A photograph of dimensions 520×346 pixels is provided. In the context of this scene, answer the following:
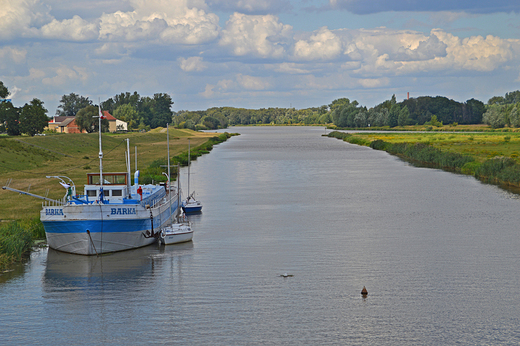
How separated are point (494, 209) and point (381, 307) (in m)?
30.3

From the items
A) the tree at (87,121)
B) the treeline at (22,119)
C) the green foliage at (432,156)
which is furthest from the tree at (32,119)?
the green foliage at (432,156)

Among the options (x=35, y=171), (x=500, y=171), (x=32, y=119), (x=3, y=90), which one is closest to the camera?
(x=500, y=171)

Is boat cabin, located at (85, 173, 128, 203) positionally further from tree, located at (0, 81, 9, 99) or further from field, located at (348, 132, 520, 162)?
tree, located at (0, 81, 9, 99)

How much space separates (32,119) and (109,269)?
115958mm

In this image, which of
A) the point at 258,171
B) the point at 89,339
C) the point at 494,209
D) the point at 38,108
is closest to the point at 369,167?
the point at 258,171

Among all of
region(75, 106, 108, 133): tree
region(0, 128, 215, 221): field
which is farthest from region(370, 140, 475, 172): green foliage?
region(75, 106, 108, 133): tree

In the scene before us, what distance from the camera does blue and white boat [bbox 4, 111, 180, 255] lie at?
33531mm

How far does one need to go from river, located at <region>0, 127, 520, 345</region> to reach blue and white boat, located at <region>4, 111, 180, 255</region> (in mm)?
937

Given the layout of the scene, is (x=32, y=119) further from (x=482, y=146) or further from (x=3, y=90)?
(x=482, y=146)

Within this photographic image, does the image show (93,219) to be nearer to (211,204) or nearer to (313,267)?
(313,267)

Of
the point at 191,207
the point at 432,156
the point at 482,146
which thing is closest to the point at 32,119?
the point at 432,156

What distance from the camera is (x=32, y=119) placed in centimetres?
13675

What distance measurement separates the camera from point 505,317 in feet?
80.8

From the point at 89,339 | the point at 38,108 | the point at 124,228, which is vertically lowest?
the point at 89,339
